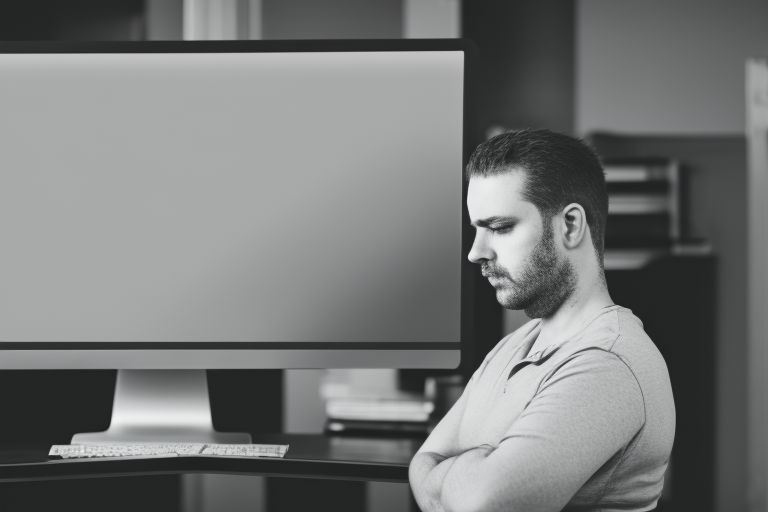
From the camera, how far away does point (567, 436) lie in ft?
3.08

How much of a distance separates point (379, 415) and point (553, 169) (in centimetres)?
70

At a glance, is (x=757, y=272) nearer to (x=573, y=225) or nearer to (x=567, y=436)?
(x=573, y=225)

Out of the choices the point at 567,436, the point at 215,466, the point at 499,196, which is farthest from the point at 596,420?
the point at 215,466

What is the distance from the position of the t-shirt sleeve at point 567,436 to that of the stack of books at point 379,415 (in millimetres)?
668

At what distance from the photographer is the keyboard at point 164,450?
1321mm

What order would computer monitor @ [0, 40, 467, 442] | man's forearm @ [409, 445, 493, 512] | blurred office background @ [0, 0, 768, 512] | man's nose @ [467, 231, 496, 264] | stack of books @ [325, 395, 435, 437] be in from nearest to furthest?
man's forearm @ [409, 445, 493, 512]
man's nose @ [467, 231, 496, 264]
computer monitor @ [0, 40, 467, 442]
stack of books @ [325, 395, 435, 437]
blurred office background @ [0, 0, 768, 512]

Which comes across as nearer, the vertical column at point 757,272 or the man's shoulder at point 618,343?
the man's shoulder at point 618,343

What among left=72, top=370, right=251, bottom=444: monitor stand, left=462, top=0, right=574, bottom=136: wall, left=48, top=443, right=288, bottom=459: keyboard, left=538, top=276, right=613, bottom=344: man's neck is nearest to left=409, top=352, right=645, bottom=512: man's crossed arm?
left=538, top=276, right=613, bottom=344: man's neck

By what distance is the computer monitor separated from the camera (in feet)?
4.82

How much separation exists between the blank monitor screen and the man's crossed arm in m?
0.51

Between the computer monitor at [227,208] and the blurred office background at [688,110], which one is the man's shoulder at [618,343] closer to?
the computer monitor at [227,208]

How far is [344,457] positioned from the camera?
135 centimetres

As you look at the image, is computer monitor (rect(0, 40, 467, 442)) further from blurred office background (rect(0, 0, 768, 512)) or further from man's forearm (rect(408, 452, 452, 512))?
blurred office background (rect(0, 0, 768, 512))

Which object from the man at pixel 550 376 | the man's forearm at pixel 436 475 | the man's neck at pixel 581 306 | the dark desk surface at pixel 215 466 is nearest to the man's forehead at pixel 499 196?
the man at pixel 550 376
